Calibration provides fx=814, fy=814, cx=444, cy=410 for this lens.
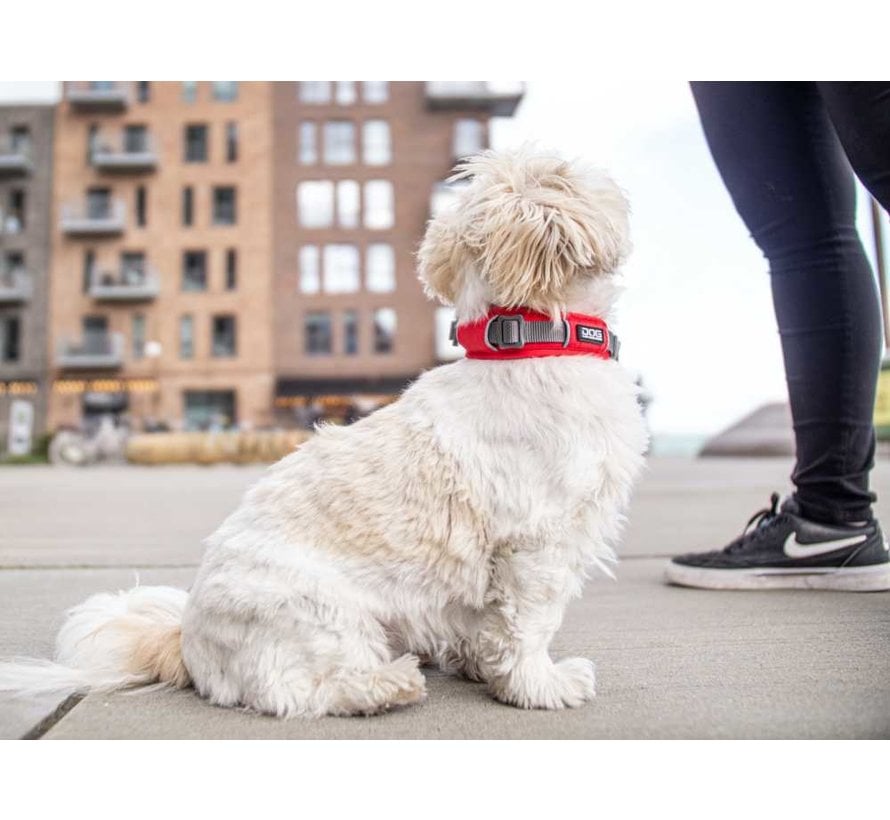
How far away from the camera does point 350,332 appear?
79.5ft

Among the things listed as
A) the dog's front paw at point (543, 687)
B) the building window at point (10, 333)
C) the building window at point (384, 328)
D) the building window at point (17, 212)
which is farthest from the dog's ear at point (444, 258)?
the building window at point (10, 333)

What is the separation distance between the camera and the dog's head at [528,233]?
135cm

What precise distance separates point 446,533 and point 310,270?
2299cm

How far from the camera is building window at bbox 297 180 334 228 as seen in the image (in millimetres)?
22375

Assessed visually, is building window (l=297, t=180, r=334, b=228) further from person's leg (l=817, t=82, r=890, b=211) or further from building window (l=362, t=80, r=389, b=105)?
person's leg (l=817, t=82, r=890, b=211)

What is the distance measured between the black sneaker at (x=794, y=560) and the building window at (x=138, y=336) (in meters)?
24.0

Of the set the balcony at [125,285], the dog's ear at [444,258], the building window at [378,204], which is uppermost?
the building window at [378,204]

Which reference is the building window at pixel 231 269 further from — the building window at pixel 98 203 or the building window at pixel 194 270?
the building window at pixel 98 203

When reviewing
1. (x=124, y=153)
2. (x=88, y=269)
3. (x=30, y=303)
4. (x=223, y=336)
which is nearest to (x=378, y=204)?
(x=223, y=336)

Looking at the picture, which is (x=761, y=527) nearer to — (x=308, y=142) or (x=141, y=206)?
(x=308, y=142)
